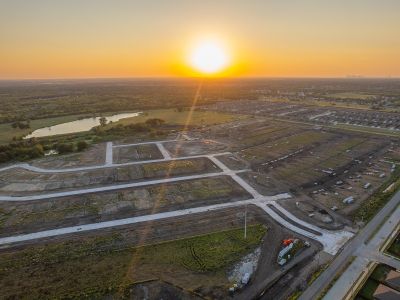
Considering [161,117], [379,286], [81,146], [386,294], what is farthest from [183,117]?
[386,294]

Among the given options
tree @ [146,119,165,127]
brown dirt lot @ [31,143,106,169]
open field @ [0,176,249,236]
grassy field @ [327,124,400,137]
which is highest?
open field @ [0,176,249,236]

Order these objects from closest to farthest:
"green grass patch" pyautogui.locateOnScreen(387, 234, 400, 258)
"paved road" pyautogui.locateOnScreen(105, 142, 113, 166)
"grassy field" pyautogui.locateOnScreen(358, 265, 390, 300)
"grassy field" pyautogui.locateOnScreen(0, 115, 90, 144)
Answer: "grassy field" pyautogui.locateOnScreen(358, 265, 390, 300), "green grass patch" pyautogui.locateOnScreen(387, 234, 400, 258), "paved road" pyautogui.locateOnScreen(105, 142, 113, 166), "grassy field" pyautogui.locateOnScreen(0, 115, 90, 144)

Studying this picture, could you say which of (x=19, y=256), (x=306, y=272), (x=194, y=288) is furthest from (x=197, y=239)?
(x=19, y=256)

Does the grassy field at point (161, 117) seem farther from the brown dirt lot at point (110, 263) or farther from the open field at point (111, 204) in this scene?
the brown dirt lot at point (110, 263)

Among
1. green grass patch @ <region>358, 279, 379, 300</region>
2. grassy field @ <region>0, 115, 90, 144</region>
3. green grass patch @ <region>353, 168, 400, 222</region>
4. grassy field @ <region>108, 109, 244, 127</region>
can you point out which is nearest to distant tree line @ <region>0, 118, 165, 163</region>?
grassy field @ <region>0, 115, 90, 144</region>

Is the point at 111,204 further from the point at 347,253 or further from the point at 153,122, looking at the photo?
the point at 153,122

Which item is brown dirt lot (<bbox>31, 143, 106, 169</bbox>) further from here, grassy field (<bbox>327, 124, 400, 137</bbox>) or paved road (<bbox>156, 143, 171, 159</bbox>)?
grassy field (<bbox>327, 124, 400, 137</bbox>)

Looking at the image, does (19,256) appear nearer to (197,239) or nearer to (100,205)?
(100,205)

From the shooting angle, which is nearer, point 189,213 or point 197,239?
point 197,239
